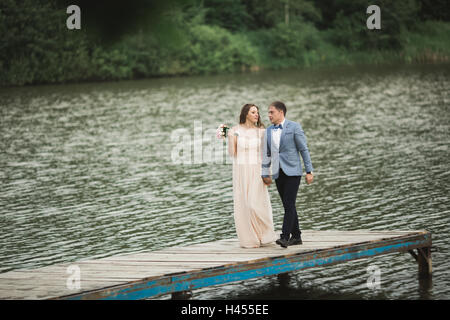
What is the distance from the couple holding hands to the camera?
30.7ft

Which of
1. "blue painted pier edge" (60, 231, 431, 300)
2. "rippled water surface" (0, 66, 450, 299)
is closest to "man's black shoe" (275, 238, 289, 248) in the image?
"blue painted pier edge" (60, 231, 431, 300)

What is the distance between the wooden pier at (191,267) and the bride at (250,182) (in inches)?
8.1

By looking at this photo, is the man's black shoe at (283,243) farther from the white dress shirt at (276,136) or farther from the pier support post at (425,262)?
the pier support post at (425,262)

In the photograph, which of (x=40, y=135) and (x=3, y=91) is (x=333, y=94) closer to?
(x=40, y=135)

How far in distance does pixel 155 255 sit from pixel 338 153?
1453 cm

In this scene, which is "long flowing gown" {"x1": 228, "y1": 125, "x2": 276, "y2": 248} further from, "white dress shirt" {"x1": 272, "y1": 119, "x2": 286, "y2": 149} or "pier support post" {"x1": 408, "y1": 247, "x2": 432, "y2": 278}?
"pier support post" {"x1": 408, "y1": 247, "x2": 432, "y2": 278}

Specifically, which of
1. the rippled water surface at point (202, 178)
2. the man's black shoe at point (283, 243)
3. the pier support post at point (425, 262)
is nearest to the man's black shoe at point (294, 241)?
the man's black shoe at point (283, 243)

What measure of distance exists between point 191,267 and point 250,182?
→ 1.40 m

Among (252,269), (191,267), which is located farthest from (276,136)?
(191,267)

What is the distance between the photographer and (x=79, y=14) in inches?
174

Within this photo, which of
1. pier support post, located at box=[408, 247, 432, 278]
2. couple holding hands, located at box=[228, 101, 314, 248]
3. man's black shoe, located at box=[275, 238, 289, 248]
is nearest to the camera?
couple holding hands, located at box=[228, 101, 314, 248]

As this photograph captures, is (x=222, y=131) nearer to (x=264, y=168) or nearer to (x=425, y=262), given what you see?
(x=264, y=168)

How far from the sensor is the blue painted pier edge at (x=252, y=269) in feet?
27.6

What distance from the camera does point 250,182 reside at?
9.72 meters
